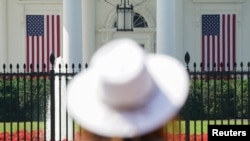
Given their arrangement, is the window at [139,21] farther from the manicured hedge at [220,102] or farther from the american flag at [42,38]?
the manicured hedge at [220,102]

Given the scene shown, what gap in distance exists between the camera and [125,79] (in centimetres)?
224

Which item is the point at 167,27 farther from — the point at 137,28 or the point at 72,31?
the point at 137,28

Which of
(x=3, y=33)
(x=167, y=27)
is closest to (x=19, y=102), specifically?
(x=167, y=27)

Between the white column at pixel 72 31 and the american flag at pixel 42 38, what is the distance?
8.14 metres

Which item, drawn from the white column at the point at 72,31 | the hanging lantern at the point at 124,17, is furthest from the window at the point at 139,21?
the white column at the point at 72,31

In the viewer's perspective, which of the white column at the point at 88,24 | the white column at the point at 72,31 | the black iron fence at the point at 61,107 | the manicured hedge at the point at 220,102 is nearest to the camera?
the black iron fence at the point at 61,107

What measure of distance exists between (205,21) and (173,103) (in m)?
26.1

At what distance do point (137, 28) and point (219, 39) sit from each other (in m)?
2.74

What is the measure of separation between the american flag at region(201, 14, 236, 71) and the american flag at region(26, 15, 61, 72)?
4.88 m

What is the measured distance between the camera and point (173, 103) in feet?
7.36

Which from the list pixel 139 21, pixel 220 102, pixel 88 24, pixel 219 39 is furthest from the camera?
pixel 139 21

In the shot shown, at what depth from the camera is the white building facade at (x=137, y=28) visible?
27.4m

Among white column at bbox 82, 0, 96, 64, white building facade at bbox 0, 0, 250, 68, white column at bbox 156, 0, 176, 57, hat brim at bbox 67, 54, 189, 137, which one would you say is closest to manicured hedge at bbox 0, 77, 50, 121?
white column at bbox 156, 0, 176, 57

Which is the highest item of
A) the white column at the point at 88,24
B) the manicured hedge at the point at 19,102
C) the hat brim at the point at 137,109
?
the white column at the point at 88,24
